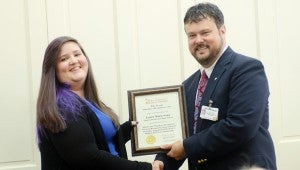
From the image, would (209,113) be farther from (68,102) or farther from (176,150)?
(68,102)

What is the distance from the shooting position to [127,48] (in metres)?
2.31

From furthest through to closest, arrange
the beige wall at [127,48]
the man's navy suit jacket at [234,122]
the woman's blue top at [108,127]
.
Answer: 1. the beige wall at [127,48]
2. the woman's blue top at [108,127]
3. the man's navy suit jacket at [234,122]

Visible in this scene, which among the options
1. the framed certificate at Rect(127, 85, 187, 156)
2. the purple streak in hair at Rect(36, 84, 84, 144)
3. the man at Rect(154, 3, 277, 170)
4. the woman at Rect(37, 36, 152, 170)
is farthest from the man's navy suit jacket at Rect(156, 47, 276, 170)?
the purple streak in hair at Rect(36, 84, 84, 144)

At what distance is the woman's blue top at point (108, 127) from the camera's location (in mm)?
1839

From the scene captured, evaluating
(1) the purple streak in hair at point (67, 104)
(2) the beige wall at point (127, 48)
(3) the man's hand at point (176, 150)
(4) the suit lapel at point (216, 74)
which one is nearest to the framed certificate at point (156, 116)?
(3) the man's hand at point (176, 150)

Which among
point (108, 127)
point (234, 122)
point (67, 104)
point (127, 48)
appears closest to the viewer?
point (234, 122)

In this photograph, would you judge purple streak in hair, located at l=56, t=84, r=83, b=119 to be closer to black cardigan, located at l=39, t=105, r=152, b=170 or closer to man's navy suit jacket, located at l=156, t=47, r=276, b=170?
black cardigan, located at l=39, t=105, r=152, b=170

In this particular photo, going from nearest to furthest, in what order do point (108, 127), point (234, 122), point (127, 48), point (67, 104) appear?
1. point (234, 122)
2. point (67, 104)
3. point (108, 127)
4. point (127, 48)

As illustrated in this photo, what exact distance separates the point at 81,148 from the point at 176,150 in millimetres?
421

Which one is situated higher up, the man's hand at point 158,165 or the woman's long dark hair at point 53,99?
the woman's long dark hair at point 53,99

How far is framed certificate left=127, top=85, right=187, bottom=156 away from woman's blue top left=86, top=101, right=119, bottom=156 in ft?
0.31

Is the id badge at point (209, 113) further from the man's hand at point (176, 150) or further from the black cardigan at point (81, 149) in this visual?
the black cardigan at point (81, 149)

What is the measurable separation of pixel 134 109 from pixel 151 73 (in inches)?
19.4

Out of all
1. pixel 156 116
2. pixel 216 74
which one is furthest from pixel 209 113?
pixel 156 116
